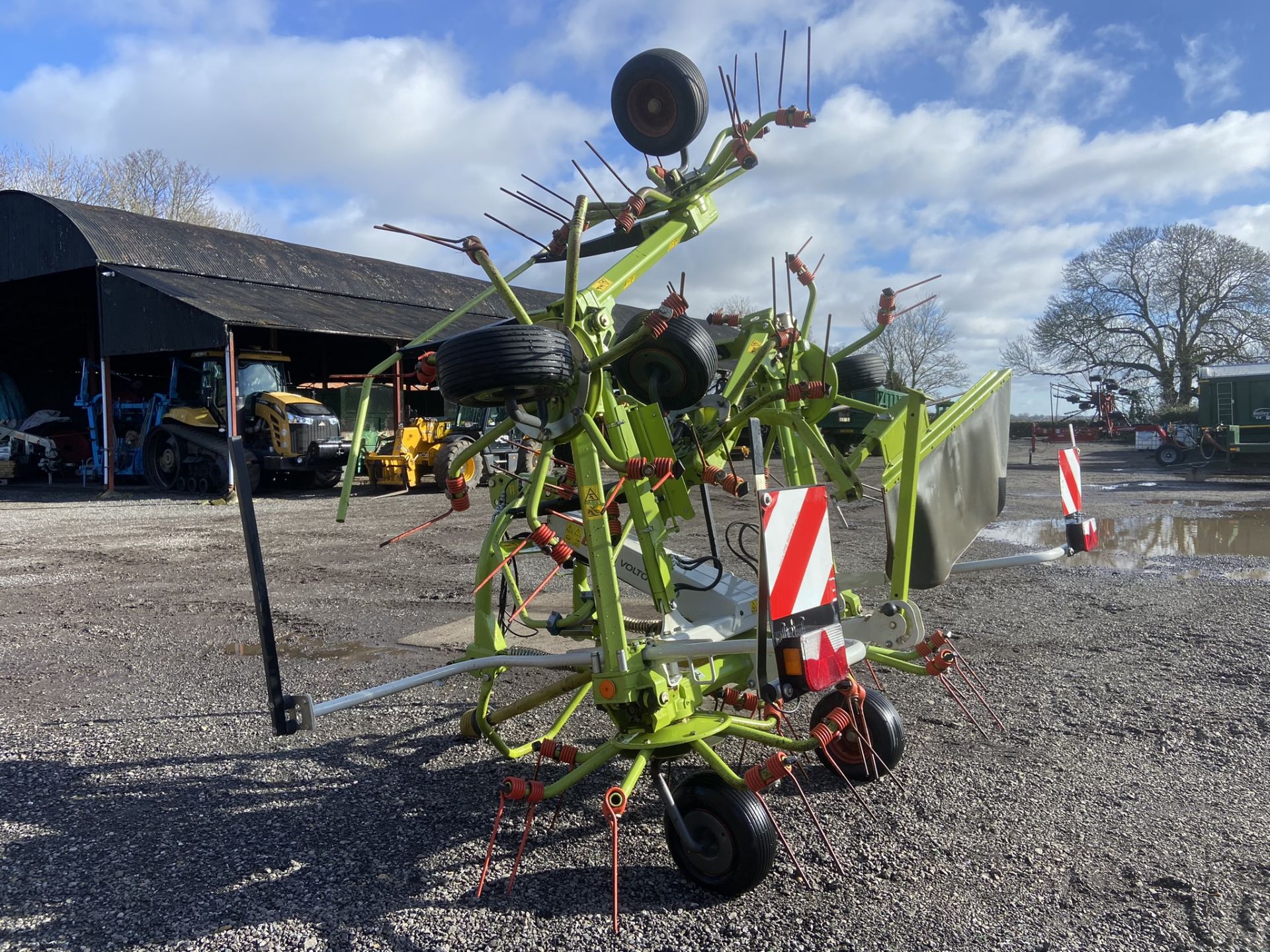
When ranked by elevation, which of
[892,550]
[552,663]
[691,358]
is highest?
[691,358]

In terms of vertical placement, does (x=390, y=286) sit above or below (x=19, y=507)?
above

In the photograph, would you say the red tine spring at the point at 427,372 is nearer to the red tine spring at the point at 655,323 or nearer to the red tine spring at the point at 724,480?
the red tine spring at the point at 655,323

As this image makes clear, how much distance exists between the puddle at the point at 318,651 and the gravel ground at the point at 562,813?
0.12 feet

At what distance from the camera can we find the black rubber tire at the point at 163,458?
61.3 feet

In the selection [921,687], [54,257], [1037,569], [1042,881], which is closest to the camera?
[1042,881]

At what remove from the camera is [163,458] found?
19.0 m

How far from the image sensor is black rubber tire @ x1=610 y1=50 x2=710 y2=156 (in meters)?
4.36

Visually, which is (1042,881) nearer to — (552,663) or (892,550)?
(892,550)

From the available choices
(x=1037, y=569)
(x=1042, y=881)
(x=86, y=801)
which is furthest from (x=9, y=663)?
(x=1037, y=569)

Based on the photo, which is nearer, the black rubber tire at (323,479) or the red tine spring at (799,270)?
the red tine spring at (799,270)

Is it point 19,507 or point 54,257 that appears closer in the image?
point 19,507

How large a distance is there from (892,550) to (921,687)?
6.02ft

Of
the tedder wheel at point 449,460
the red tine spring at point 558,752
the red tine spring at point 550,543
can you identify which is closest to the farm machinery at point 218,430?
the tedder wheel at point 449,460

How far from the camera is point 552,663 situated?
3.44m
